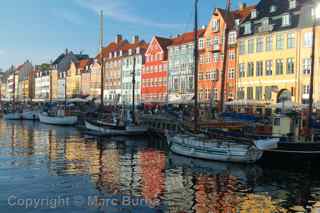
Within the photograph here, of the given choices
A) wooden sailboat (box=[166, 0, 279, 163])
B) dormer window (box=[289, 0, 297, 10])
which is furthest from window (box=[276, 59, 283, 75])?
wooden sailboat (box=[166, 0, 279, 163])

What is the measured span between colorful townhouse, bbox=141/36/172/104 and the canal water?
5148 cm

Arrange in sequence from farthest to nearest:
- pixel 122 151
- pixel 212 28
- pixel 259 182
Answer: pixel 212 28, pixel 122 151, pixel 259 182

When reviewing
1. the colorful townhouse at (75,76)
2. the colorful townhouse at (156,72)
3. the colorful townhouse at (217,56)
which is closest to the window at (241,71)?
the colorful townhouse at (217,56)

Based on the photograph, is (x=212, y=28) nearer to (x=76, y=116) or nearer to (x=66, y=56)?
(x=76, y=116)

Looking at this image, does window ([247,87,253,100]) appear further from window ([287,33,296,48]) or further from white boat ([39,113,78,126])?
white boat ([39,113,78,126])

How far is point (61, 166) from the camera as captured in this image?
99.7ft

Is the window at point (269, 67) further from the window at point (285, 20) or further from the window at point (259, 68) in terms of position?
the window at point (285, 20)

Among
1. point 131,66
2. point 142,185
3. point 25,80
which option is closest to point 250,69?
point 131,66

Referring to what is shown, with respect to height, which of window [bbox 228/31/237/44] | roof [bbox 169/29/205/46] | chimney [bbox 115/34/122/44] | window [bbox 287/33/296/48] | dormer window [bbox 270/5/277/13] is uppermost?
chimney [bbox 115/34/122/44]

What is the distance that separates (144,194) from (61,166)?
1014 centimetres

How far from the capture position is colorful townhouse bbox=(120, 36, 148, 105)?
98.1 meters

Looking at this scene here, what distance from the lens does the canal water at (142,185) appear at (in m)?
19.8

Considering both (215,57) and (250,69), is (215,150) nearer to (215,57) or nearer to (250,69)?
(250,69)

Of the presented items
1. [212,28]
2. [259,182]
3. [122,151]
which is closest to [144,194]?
[259,182]
